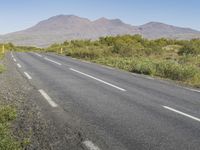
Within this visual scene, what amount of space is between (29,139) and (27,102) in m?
3.75

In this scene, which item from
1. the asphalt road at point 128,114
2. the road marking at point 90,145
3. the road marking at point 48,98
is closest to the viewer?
the road marking at point 90,145

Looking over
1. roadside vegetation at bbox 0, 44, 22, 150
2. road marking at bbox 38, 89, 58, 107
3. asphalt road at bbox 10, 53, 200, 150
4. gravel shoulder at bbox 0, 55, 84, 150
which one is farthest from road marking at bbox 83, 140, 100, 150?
road marking at bbox 38, 89, 58, 107

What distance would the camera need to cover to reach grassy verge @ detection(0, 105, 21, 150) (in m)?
5.53

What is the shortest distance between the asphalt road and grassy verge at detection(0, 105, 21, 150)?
3.94 ft

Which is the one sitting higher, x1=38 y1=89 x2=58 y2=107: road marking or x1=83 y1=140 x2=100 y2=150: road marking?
x1=83 y1=140 x2=100 y2=150: road marking

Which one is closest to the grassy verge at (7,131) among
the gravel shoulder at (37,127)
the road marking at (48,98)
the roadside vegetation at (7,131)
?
Answer: the roadside vegetation at (7,131)

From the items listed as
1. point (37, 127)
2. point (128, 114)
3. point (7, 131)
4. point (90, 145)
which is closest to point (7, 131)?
point (7, 131)

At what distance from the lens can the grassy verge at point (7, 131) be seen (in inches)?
218

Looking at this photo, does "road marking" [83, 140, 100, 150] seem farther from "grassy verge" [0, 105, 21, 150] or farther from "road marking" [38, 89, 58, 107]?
"road marking" [38, 89, 58, 107]

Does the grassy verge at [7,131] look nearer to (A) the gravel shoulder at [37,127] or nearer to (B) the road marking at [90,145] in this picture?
(A) the gravel shoulder at [37,127]

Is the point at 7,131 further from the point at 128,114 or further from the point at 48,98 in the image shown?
the point at 48,98

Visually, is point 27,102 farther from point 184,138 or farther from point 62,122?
point 184,138

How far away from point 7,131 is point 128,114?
10.6ft

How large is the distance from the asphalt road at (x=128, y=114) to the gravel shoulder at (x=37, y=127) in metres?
0.25
